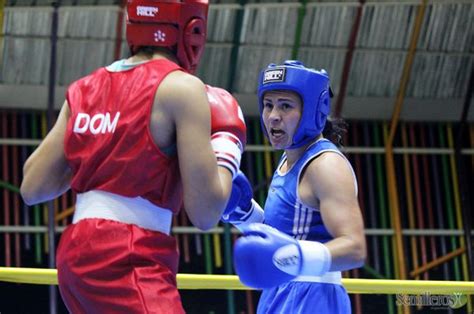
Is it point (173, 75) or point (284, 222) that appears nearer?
point (173, 75)

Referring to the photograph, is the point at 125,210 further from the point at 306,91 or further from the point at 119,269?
the point at 306,91

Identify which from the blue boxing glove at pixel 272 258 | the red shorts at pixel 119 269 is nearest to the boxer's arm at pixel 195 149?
the red shorts at pixel 119 269

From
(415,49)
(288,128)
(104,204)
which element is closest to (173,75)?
(104,204)

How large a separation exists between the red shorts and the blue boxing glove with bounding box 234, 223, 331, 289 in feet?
0.86

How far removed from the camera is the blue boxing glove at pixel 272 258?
2545 millimetres

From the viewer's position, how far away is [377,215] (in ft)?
29.0

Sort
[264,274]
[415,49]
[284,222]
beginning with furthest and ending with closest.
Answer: [415,49] < [284,222] < [264,274]

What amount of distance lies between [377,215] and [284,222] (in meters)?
5.82

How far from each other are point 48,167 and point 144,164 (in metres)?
0.30

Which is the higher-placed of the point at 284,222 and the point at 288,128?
the point at 288,128

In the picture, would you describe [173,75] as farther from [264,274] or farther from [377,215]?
[377,215]

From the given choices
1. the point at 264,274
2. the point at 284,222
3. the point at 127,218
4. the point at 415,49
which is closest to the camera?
the point at 127,218

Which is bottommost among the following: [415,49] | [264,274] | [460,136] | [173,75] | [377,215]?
[264,274]

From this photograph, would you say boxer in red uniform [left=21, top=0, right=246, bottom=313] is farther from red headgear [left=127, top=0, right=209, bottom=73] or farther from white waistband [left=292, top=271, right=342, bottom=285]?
white waistband [left=292, top=271, right=342, bottom=285]
